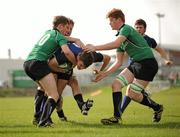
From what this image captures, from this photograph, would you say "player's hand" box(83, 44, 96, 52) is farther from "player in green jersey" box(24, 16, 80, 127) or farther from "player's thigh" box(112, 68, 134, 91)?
"player's thigh" box(112, 68, 134, 91)

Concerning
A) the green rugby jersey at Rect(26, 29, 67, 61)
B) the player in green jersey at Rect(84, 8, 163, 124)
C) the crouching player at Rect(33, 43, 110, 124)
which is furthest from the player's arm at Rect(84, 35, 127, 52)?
the green rugby jersey at Rect(26, 29, 67, 61)

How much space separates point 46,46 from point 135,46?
76.3 inches

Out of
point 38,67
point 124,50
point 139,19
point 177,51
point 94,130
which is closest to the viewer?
point 94,130

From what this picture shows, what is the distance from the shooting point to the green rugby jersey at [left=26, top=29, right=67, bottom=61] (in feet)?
36.4

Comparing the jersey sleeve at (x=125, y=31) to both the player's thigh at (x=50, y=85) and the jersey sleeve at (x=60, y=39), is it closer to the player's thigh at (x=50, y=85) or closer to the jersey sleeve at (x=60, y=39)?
the jersey sleeve at (x=60, y=39)

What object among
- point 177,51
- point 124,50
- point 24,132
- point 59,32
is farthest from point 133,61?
point 177,51

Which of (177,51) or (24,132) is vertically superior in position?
(24,132)

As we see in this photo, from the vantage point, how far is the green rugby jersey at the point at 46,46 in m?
11.1

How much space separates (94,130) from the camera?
33.9 feet

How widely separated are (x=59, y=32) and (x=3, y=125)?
8.61 feet

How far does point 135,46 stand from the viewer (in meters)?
11.7

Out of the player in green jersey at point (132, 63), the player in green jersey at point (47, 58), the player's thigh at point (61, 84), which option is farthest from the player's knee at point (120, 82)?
the player's thigh at point (61, 84)

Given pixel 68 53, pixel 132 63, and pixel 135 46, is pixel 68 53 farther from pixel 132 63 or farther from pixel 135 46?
pixel 132 63

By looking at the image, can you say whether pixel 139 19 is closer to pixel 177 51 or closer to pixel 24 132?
pixel 24 132
